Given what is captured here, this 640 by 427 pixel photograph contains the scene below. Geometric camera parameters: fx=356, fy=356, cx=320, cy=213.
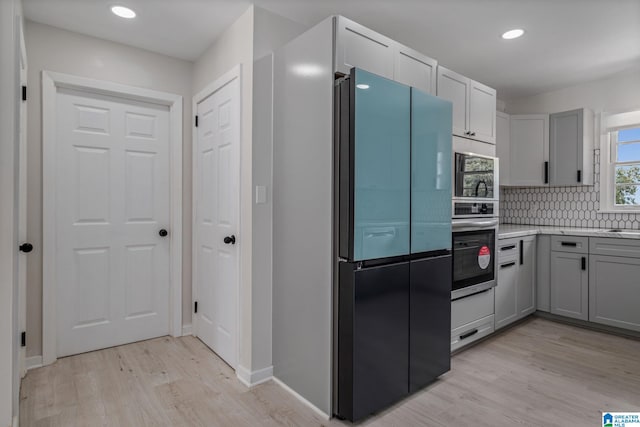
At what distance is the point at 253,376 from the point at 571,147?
3917 mm

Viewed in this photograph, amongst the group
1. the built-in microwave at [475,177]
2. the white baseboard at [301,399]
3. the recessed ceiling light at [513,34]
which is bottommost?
the white baseboard at [301,399]

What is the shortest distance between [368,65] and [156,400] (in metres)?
2.38

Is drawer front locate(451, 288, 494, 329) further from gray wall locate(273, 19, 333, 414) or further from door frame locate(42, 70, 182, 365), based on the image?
door frame locate(42, 70, 182, 365)

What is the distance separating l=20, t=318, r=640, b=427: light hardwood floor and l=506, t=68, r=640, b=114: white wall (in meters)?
2.42

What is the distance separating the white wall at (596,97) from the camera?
143 inches

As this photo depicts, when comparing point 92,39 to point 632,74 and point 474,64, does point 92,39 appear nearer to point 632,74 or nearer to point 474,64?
point 474,64

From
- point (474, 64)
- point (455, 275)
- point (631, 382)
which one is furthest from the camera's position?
point (474, 64)

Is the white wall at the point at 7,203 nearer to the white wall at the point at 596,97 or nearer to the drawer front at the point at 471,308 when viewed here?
the drawer front at the point at 471,308

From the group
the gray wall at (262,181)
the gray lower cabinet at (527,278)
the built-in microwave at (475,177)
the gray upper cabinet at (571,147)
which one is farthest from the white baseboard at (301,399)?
the gray upper cabinet at (571,147)

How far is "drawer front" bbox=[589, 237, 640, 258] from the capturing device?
3156 mm

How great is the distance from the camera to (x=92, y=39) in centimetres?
281

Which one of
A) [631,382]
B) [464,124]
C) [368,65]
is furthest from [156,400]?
[631,382]

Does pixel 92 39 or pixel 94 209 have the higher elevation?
pixel 92 39

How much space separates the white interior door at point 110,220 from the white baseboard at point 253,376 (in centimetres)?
118
